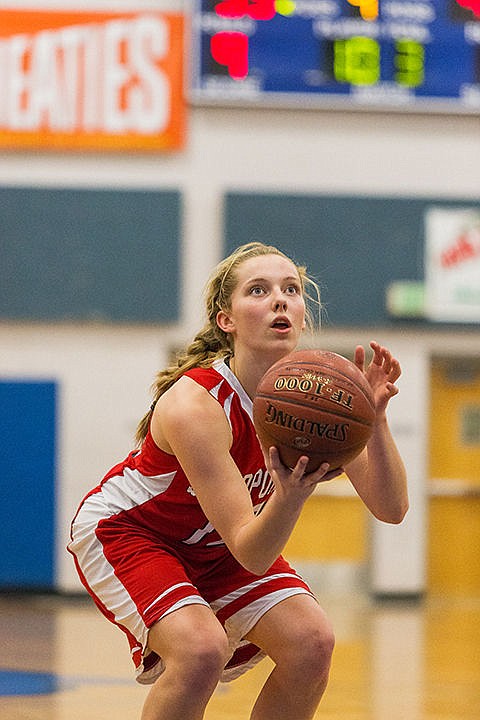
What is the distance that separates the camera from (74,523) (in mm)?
3219

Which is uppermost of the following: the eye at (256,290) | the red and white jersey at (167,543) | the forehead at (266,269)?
the forehead at (266,269)

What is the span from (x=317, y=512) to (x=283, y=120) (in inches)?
121

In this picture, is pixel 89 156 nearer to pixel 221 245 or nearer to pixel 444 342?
pixel 221 245

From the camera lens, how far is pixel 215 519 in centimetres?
278

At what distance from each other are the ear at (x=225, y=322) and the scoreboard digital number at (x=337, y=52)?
18.2 ft

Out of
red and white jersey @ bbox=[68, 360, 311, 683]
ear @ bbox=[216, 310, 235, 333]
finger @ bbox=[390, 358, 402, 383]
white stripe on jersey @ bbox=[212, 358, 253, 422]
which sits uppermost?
ear @ bbox=[216, 310, 235, 333]

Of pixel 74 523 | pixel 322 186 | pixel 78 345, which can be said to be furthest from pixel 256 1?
pixel 74 523

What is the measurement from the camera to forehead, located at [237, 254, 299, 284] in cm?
310

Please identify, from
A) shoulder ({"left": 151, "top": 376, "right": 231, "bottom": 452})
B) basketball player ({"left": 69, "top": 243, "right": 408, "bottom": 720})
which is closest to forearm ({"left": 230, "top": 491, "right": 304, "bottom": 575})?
basketball player ({"left": 69, "top": 243, "right": 408, "bottom": 720})

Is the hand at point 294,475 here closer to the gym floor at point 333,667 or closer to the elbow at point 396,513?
the elbow at point 396,513

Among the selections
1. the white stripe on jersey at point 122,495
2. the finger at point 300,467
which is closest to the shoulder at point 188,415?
the white stripe on jersey at point 122,495

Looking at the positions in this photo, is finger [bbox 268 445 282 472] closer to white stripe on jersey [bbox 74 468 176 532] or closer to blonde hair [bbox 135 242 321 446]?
white stripe on jersey [bbox 74 468 176 532]

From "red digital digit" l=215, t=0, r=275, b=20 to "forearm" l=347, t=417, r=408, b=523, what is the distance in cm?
582

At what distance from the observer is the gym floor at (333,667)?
15.9ft
